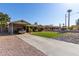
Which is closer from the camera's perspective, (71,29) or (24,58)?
(24,58)

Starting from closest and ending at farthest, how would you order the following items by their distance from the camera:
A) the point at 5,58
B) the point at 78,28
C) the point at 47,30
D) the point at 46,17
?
the point at 5,58
the point at 46,17
the point at 78,28
the point at 47,30

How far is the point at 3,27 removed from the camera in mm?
23953

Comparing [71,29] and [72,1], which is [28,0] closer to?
[72,1]

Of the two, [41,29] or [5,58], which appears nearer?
[5,58]

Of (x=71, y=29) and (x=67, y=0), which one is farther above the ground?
(x=67, y=0)

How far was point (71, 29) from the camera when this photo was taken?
22.8 metres

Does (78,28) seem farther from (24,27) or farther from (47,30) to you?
(24,27)

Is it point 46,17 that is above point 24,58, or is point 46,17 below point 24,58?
above

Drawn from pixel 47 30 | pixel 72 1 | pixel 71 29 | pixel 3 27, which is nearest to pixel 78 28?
pixel 71 29

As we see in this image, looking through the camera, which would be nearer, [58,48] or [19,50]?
[19,50]

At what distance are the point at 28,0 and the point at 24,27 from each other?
1728 centimetres

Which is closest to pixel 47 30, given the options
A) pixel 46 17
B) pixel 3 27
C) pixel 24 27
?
pixel 24 27

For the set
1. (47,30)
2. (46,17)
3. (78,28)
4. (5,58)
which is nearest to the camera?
(5,58)

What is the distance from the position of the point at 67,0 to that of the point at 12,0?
1.94m
